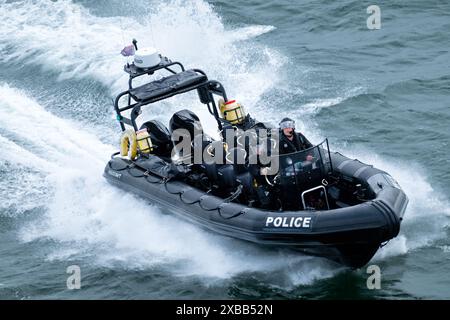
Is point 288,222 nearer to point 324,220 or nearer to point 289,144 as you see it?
point 324,220

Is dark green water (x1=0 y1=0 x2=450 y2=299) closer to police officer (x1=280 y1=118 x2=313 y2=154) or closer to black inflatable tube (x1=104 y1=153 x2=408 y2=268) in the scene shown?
black inflatable tube (x1=104 y1=153 x2=408 y2=268)

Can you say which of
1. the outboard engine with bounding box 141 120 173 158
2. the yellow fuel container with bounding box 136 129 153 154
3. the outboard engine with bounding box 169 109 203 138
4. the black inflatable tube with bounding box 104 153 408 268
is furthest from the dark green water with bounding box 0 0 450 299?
the outboard engine with bounding box 169 109 203 138

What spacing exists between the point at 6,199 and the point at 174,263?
394cm

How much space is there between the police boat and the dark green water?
1.47ft

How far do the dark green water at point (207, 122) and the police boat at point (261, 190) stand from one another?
1.47ft

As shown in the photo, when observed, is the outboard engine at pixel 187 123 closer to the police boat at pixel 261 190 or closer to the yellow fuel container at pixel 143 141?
the police boat at pixel 261 190

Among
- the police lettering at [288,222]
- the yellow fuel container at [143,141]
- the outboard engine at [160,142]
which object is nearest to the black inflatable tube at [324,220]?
the police lettering at [288,222]

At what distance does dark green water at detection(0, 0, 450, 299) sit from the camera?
11.5m

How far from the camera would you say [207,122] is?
16.2 metres

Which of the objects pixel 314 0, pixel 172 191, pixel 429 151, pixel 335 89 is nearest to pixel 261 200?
pixel 172 191

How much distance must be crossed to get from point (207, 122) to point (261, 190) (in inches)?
186

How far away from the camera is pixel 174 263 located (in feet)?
39.2

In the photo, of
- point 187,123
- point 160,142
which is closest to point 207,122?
point 160,142

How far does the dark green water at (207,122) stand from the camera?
11461 mm
